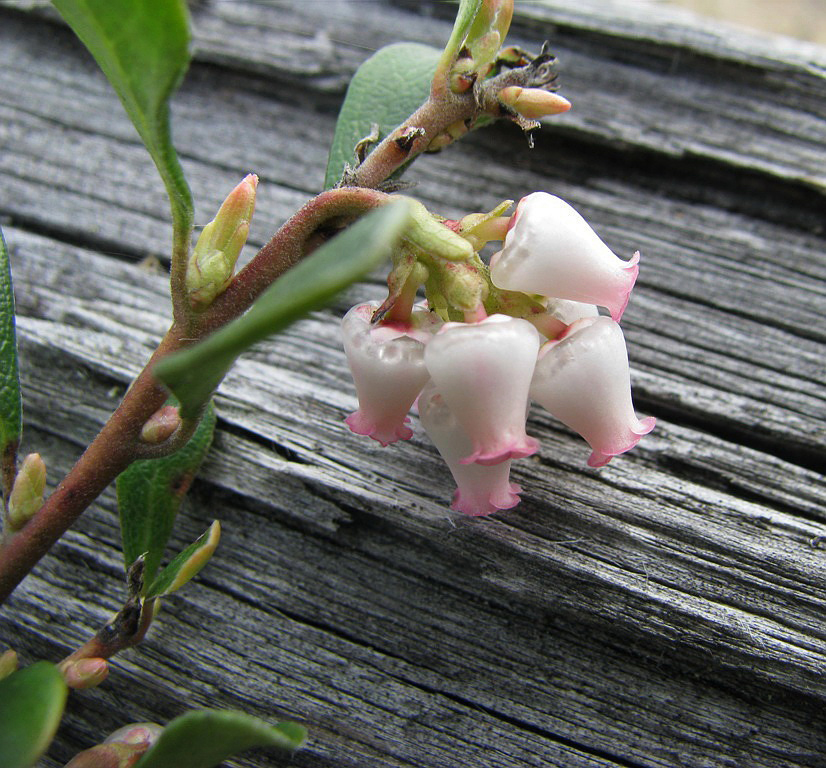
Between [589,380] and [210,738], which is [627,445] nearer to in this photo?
[589,380]

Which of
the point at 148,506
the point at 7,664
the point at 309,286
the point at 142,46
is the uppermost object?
the point at 142,46

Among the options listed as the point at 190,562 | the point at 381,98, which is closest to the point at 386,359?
the point at 190,562

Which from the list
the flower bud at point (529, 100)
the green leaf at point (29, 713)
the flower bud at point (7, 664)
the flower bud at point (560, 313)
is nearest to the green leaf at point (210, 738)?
the green leaf at point (29, 713)

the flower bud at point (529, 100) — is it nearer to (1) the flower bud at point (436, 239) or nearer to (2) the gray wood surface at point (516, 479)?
(1) the flower bud at point (436, 239)

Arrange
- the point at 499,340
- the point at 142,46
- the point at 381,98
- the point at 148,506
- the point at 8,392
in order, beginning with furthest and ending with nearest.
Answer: the point at 381,98 → the point at 148,506 → the point at 8,392 → the point at 499,340 → the point at 142,46

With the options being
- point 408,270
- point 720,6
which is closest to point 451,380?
point 408,270

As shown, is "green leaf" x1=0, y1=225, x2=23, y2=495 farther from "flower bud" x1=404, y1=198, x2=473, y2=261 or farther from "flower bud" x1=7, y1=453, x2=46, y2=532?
"flower bud" x1=404, y1=198, x2=473, y2=261

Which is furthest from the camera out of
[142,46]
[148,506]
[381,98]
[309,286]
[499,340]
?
[381,98]
